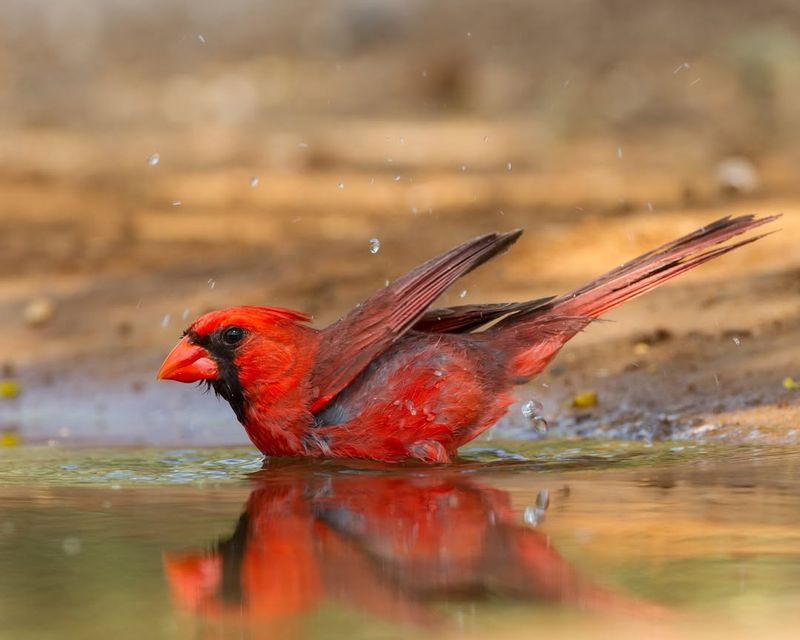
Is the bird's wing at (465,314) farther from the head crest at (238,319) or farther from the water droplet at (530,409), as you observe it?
the water droplet at (530,409)

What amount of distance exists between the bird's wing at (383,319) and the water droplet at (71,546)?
1261 mm

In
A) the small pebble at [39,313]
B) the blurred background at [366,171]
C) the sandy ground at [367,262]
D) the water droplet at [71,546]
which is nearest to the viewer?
the water droplet at [71,546]

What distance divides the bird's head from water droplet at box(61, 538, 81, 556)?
4.07 ft

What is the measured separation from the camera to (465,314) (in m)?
5.27

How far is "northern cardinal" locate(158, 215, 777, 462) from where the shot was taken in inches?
191

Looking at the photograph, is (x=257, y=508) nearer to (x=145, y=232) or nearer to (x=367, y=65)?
(x=145, y=232)

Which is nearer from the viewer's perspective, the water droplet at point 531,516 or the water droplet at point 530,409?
the water droplet at point 531,516

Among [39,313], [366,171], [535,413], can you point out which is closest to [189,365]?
[535,413]

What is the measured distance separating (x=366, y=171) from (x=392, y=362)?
236 inches

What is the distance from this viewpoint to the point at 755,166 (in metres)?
10.2

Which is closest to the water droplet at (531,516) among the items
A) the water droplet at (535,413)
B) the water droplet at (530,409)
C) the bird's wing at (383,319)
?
the bird's wing at (383,319)

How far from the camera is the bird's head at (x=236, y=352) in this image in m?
4.97

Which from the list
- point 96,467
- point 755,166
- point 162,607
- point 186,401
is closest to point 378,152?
point 755,166

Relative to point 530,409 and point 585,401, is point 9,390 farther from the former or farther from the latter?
point 585,401
